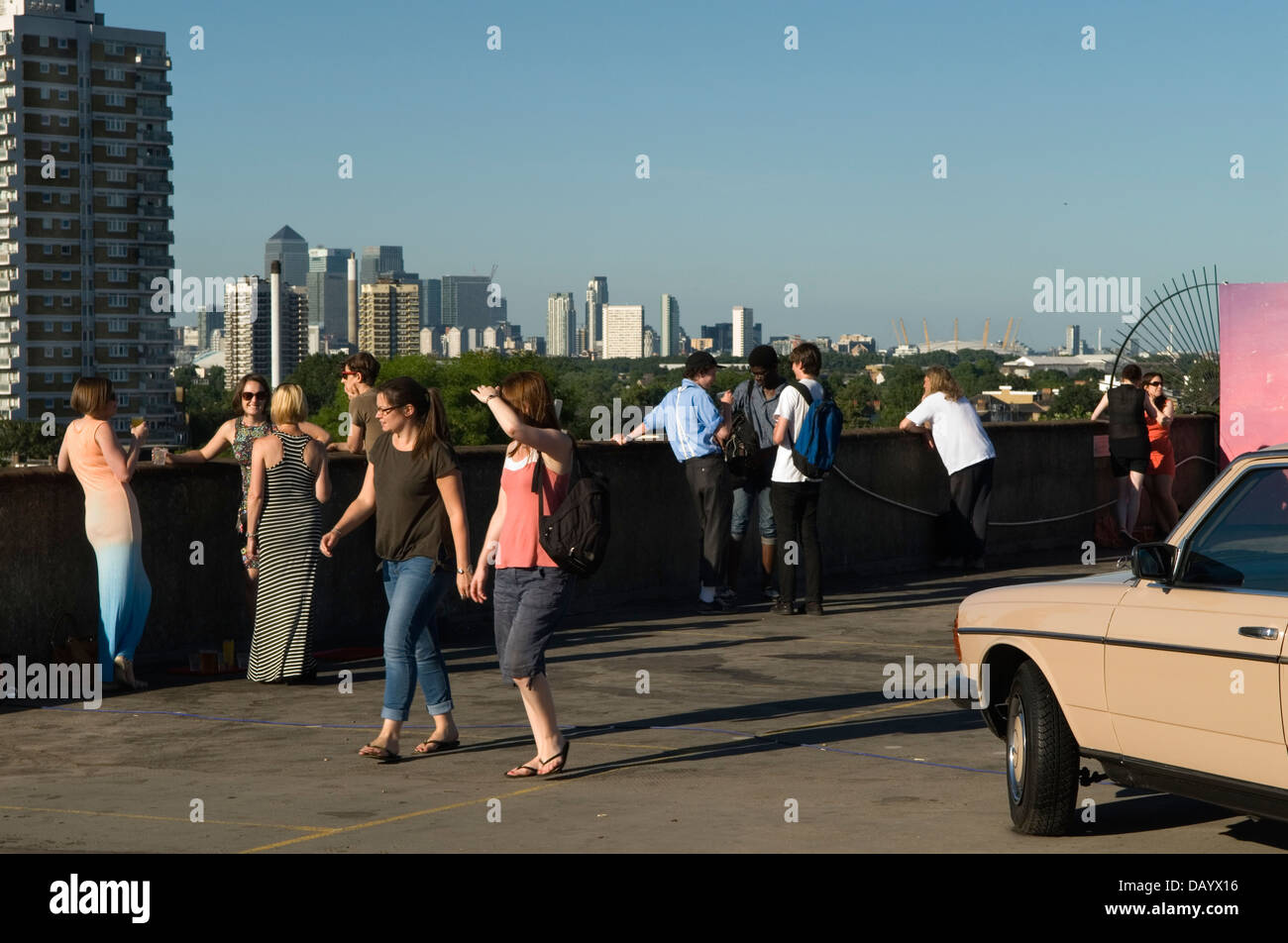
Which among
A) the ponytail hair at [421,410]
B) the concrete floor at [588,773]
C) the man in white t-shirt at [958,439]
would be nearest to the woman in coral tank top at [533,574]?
the concrete floor at [588,773]

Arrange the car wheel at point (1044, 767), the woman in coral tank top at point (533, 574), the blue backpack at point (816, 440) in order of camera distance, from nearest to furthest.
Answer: the car wheel at point (1044, 767) → the woman in coral tank top at point (533, 574) → the blue backpack at point (816, 440)

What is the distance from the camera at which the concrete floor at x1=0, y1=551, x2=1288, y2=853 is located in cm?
642

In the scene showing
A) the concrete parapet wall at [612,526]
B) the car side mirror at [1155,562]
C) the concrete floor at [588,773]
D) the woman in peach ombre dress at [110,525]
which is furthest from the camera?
the concrete parapet wall at [612,526]

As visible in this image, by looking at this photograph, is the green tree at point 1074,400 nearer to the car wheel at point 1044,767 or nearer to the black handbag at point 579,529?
the black handbag at point 579,529

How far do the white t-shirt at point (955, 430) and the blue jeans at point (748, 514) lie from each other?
3017mm

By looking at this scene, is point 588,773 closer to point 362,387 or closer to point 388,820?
point 388,820

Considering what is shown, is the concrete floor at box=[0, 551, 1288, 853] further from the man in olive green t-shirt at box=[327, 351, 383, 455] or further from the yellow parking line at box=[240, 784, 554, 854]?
the man in olive green t-shirt at box=[327, 351, 383, 455]

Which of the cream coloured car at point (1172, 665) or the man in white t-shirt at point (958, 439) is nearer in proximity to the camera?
the cream coloured car at point (1172, 665)

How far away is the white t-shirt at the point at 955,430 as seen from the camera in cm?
1656

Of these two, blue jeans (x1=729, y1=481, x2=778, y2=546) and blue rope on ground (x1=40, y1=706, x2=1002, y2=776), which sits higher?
blue jeans (x1=729, y1=481, x2=778, y2=546)

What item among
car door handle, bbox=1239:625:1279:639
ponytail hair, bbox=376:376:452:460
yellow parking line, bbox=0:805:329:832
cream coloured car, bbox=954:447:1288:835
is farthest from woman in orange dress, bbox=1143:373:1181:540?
yellow parking line, bbox=0:805:329:832

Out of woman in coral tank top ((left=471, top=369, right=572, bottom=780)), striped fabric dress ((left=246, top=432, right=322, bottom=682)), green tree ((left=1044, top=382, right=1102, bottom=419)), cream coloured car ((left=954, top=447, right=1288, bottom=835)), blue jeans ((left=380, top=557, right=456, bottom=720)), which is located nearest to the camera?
cream coloured car ((left=954, top=447, right=1288, bottom=835))

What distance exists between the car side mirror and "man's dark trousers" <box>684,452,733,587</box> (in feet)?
26.3
